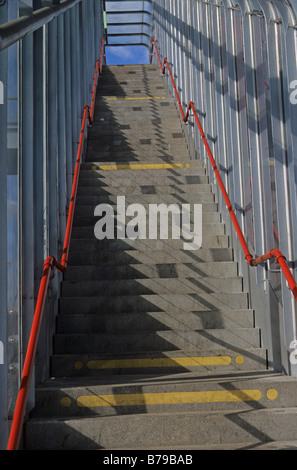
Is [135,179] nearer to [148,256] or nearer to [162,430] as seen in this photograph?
[148,256]

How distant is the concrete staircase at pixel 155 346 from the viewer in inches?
128

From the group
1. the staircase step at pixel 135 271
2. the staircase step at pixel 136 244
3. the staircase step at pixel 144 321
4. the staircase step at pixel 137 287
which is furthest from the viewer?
the staircase step at pixel 136 244

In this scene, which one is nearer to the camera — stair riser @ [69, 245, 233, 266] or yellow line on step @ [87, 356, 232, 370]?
yellow line on step @ [87, 356, 232, 370]

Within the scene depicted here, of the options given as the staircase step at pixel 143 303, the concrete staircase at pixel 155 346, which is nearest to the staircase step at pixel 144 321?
the concrete staircase at pixel 155 346

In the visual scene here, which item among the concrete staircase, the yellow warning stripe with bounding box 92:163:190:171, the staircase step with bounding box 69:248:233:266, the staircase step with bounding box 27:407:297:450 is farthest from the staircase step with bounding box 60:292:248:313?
the yellow warning stripe with bounding box 92:163:190:171

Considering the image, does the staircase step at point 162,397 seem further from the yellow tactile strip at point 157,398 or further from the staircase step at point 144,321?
the staircase step at point 144,321

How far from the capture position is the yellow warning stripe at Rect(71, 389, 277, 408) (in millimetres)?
3523

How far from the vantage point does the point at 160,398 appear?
11.6 ft

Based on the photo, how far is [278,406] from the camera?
360 cm

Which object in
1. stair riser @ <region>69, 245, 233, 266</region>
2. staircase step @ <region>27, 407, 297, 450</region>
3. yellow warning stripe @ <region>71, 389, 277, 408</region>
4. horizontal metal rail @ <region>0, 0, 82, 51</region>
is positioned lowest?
staircase step @ <region>27, 407, 297, 450</region>

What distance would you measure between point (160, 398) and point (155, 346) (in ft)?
2.72

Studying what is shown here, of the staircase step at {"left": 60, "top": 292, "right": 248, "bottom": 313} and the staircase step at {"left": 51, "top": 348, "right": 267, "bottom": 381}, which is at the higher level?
the staircase step at {"left": 60, "top": 292, "right": 248, "bottom": 313}

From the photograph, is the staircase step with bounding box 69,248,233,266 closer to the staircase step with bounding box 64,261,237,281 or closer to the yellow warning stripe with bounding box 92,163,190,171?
the staircase step with bounding box 64,261,237,281

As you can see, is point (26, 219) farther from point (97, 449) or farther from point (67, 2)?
point (67, 2)
